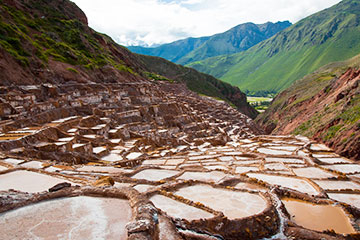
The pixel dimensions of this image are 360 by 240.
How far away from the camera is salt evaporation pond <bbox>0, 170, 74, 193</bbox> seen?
9.83 metres

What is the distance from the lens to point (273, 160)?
72.0 ft

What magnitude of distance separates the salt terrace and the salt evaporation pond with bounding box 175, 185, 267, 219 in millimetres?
37

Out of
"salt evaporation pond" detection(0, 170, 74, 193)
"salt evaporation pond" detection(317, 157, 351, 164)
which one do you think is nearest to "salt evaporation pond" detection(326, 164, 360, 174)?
"salt evaporation pond" detection(317, 157, 351, 164)

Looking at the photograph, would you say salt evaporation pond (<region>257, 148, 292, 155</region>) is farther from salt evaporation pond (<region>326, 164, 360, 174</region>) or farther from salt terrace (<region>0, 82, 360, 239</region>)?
salt evaporation pond (<region>326, 164, 360, 174</region>)

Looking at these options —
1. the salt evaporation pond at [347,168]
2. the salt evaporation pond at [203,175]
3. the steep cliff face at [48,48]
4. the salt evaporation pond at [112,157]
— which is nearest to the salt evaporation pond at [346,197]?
the salt evaporation pond at [203,175]

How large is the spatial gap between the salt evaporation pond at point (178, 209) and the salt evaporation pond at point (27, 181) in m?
4.51

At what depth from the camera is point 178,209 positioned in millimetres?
8188

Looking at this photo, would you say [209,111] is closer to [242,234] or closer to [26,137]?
[26,137]

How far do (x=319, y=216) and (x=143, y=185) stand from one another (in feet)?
23.7

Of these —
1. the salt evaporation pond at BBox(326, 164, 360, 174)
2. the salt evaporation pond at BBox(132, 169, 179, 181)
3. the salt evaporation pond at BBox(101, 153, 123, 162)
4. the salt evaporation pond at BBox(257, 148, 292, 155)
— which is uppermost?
the salt evaporation pond at BBox(132, 169, 179, 181)

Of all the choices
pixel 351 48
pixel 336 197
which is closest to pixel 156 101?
pixel 336 197

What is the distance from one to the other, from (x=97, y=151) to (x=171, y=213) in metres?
14.7

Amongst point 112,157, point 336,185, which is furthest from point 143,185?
point 336,185

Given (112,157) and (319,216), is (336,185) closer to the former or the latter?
(319,216)
